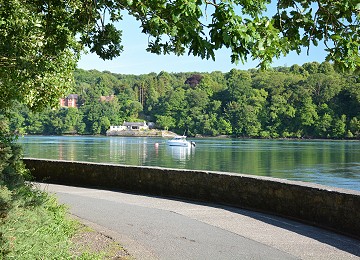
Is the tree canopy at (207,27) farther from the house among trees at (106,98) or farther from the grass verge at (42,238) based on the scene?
the house among trees at (106,98)

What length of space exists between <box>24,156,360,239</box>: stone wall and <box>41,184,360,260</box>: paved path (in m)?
0.26

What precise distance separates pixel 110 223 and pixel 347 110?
131837mm

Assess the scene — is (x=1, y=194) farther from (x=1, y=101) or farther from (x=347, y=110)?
(x=347, y=110)

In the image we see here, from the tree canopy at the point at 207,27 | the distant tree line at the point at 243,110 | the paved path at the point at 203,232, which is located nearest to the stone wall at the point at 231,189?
the paved path at the point at 203,232

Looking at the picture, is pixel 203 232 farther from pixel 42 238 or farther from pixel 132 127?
pixel 132 127

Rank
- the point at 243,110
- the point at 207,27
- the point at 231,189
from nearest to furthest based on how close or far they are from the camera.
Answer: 1. the point at 207,27
2. the point at 231,189
3. the point at 243,110

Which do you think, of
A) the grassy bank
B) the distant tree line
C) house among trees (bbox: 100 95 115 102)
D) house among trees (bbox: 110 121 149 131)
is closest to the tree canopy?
the grassy bank

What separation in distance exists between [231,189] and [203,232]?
106 inches

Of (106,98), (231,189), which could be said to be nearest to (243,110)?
(106,98)

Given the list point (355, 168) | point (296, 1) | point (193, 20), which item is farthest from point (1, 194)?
point (355, 168)

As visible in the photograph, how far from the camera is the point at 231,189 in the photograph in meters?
11.1

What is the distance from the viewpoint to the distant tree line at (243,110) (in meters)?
135

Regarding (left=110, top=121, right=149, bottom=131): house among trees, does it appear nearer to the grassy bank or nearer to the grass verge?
the grassy bank

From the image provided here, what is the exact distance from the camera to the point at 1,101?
13.0 m
